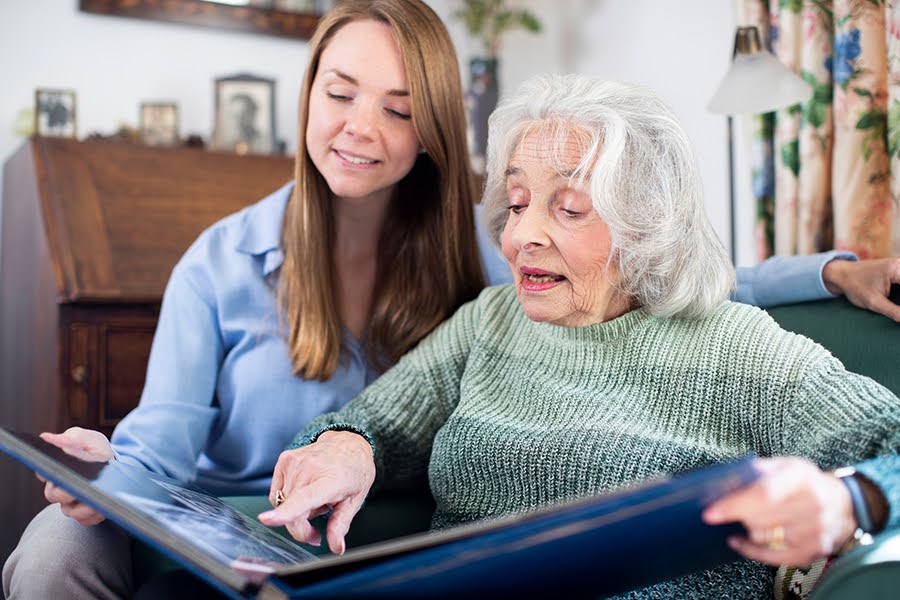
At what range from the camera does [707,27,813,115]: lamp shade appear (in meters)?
1.99

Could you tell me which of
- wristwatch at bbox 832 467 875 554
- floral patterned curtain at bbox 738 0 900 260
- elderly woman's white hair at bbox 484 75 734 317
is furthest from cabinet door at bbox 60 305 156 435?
wristwatch at bbox 832 467 875 554

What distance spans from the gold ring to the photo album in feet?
0.09

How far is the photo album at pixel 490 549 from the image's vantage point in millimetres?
584

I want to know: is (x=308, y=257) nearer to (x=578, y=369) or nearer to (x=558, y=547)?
(x=578, y=369)

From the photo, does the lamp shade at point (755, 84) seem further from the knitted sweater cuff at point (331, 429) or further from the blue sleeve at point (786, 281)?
the knitted sweater cuff at point (331, 429)

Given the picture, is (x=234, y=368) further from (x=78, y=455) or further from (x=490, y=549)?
(x=490, y=549)

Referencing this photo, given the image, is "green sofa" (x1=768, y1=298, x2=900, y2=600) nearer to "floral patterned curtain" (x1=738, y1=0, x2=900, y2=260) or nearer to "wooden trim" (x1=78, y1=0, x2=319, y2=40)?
"floral patterned curtain" (x1=738, y1=0, x2=900, y2=260)

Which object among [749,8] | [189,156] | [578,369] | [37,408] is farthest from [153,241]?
[749,8]

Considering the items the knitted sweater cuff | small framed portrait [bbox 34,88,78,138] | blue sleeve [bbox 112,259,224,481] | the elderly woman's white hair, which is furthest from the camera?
small framed portrait [bbox 34,88,78,138]

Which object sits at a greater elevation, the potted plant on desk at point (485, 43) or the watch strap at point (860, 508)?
the potted plant on desk at point (485, 43)

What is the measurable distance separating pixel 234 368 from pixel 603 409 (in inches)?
25.7

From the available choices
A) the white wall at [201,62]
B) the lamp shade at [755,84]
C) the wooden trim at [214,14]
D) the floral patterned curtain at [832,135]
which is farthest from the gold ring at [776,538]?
the wooden trim at [214,14]

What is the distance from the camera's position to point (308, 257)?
1.53 meters

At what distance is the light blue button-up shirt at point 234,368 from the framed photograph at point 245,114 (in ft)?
5.40
